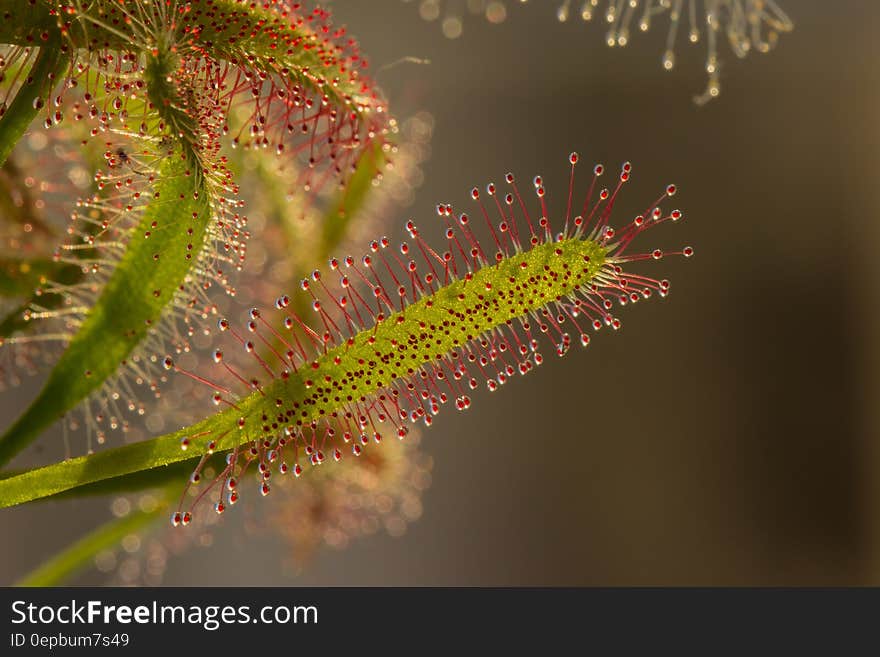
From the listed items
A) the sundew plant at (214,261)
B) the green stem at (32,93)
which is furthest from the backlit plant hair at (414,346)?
the green stem at (32,93)

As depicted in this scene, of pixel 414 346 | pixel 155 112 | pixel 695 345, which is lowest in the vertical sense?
pixel 414 346

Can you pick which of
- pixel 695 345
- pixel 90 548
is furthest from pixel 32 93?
pixel 695 345

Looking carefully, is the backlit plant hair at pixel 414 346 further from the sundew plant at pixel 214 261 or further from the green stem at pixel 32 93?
the green stem at pixel 32 93

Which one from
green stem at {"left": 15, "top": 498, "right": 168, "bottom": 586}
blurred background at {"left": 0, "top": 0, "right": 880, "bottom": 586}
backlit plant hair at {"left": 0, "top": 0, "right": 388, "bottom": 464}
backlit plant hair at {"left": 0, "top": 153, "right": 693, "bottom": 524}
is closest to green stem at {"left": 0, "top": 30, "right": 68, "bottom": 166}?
backlit plant hair at {"left": 0, "top": 0, "right": 388, "bottom": 464}

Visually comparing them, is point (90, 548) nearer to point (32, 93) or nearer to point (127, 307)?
point (127, 307)
